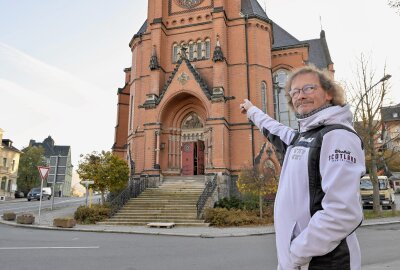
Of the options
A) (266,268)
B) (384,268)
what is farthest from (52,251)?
(384,268)

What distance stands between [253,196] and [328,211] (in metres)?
19.7

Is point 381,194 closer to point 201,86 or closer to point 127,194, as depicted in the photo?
point 201,86

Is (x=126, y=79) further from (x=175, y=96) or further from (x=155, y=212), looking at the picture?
(x=155, y=212)

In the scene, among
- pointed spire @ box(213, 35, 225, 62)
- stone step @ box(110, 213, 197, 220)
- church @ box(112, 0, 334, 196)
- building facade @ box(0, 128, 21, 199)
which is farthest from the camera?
building facade @ box(0, 128, 21, 199)

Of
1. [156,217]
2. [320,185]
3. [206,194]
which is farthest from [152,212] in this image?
[320,185]

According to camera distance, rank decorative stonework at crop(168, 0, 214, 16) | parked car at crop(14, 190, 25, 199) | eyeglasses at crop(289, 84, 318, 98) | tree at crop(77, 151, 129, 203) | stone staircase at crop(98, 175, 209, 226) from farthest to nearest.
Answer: parked car at crop(14, 190, 25, 199), decorative stonework at crop(168, 0, 214, 16), tree at crop(77, 151, 129, 203), stone staircase at crop(98, 175, 209, 226), eyeglasses at crop(289, 84, 318, 98)

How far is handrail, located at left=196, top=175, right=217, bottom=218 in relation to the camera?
57.4ft

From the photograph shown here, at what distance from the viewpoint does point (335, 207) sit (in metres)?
1.66

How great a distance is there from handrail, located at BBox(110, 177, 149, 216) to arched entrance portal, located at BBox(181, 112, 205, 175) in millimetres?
3970

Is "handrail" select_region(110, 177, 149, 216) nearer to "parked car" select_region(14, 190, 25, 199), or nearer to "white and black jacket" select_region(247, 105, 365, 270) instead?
"white and black jacket" select_region(247, 105, 365, 270)

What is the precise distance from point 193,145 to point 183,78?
18.1 ft

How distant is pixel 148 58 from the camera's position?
27719mm

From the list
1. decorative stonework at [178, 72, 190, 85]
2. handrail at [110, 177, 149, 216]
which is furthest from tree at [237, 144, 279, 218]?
decorative stonework at [178, 72, 190, 85]

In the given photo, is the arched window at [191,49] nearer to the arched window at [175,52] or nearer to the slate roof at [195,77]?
the arched window at [175,52]
